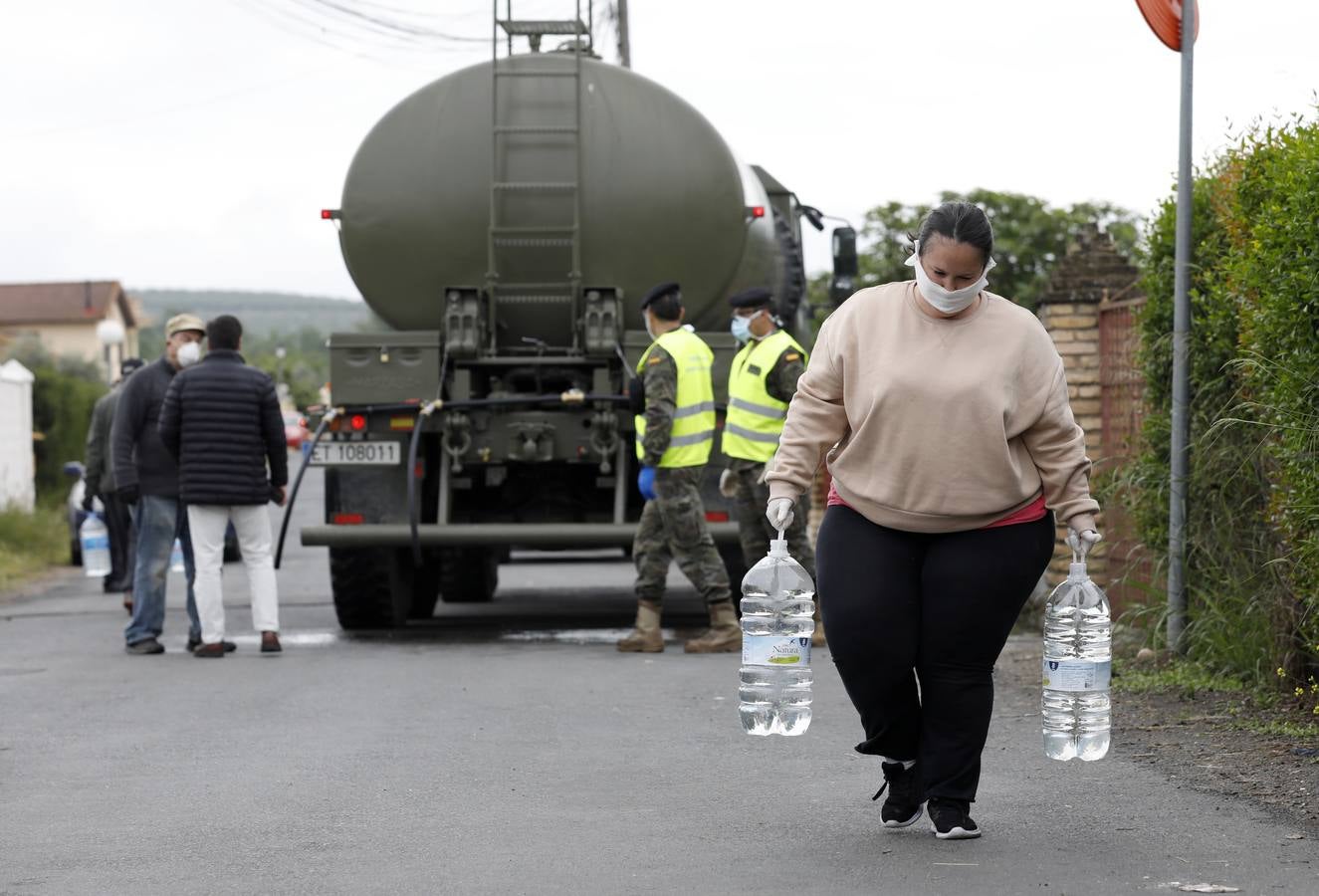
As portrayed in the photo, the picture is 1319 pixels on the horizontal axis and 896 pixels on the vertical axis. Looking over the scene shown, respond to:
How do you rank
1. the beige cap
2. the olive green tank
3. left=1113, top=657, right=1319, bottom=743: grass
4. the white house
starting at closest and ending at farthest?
left=1113, top=657, right=1319, bottom=743: grass, the olive green tank, the beige cap, the white house

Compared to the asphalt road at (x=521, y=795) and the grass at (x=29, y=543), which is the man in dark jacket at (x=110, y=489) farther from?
the asphalt road at (x=521, y=795)

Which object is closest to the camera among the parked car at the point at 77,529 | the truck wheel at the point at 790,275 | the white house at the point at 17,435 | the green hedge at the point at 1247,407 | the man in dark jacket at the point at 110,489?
the green hedge at the point at 1247,407

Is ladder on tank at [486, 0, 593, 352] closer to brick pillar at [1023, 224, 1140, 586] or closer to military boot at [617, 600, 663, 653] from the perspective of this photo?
military boot at [617, 600, 663, 653]

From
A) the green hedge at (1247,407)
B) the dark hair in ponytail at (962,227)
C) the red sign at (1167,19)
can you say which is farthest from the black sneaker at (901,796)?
the red sign at (1167,19)

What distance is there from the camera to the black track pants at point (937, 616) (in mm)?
5355

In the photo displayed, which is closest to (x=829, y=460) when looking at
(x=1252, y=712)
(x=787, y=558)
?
(x=787, y=558)

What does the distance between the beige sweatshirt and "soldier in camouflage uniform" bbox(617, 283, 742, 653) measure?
4893mm

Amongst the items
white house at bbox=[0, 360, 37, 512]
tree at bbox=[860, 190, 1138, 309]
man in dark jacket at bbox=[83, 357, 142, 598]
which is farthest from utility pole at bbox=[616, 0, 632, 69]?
man in dark jacket at bbox=[83, 357, 142, 598]

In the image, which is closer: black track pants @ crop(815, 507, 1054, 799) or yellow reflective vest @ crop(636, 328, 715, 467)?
black track pants @ crop(815, 507, 1054, 799)

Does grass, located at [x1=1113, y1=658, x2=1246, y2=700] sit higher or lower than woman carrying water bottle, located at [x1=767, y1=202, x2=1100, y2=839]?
lower

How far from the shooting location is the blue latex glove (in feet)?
35.1

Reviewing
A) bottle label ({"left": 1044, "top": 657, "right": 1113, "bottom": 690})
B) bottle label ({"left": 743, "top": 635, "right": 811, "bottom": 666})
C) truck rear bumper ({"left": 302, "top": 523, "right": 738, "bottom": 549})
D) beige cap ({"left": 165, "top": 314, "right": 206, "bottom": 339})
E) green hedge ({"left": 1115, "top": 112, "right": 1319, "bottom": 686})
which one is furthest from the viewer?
beige cap ({"left": 165, "top": 314, "right": 206, "bottom": 339})

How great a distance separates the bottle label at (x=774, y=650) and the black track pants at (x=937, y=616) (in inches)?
7.8

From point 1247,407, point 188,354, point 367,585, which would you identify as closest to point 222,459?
point 188,354
